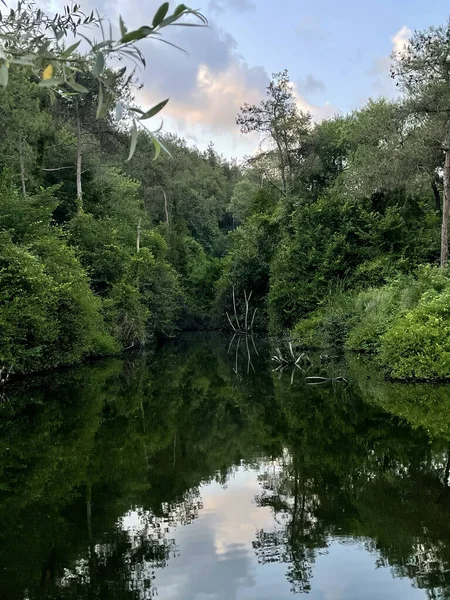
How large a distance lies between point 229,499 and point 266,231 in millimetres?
32066

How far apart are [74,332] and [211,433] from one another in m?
11.6

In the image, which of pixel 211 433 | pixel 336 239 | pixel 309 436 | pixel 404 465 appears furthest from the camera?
pixel 336 239

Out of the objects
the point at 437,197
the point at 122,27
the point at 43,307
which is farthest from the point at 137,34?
the point at 437,197

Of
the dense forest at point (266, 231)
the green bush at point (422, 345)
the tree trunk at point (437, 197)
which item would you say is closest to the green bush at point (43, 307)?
the dense forest at point (266, 231)

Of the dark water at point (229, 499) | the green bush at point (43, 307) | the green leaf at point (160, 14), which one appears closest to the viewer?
the green leaf at point (160, 14)

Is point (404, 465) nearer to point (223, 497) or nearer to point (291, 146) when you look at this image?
point (223, 497)

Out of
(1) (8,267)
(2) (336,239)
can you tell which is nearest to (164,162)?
(2) (336,239)

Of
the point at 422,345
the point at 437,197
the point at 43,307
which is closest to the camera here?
the point at 422,345

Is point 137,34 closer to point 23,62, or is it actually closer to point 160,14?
point 160,14

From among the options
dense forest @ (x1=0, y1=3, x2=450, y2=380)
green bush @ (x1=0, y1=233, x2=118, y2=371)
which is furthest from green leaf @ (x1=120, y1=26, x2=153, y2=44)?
green bush @ (x1=0, y1=233, x2=118, y2=371)

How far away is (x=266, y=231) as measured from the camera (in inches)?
1505

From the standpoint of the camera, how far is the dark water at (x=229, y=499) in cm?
486

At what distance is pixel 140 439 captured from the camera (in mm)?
10156

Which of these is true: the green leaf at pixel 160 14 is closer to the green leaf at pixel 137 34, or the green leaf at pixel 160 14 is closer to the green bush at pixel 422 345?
the green leaf at pixel 137 34
